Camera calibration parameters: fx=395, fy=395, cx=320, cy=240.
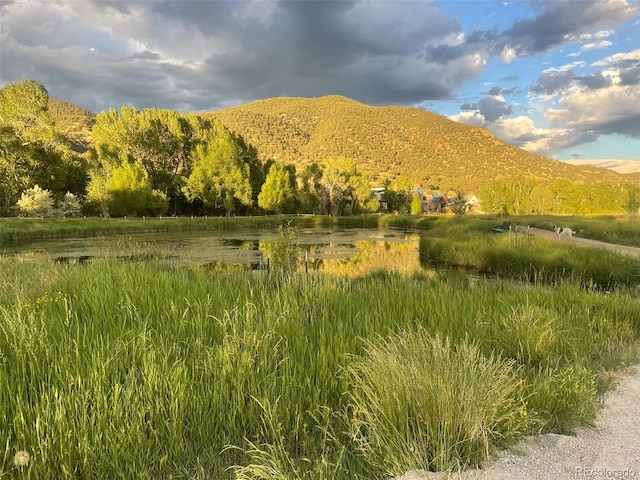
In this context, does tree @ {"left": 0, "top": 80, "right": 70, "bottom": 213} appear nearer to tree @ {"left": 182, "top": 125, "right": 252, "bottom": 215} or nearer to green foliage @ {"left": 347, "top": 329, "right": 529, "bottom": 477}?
tree @ {"left": 182, "top": 125, "right": 252, "bottom": 215}

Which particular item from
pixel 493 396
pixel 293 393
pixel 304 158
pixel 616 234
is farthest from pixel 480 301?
pixel 304 158

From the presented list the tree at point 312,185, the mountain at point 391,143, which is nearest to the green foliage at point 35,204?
the tree at point 312,185

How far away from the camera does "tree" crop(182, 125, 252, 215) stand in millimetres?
54750

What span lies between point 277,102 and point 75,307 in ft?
480

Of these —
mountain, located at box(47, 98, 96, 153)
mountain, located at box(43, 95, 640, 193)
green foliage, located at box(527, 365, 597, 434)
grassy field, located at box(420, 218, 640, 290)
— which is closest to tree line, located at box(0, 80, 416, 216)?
mountain, located at box(43, 95, 640, 193)

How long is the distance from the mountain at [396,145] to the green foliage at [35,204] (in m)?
74.7

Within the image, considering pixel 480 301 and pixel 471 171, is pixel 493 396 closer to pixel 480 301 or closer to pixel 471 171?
pixel 480 301

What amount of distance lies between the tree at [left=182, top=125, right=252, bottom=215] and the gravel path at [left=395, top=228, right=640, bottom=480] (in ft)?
180

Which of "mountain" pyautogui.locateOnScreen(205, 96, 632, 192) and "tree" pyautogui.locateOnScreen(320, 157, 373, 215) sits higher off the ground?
"mountain" pyautogui.locateOnScreen(205, 96, 632, 192)

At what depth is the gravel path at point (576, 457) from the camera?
2.52m

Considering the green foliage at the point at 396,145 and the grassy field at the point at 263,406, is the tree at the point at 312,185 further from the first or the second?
the grassy field at the point at 263,406

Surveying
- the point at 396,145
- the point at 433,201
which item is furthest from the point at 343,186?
the point at 396,145

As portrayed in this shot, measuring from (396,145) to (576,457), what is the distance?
120563mm

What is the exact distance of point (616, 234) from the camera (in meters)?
23.0
